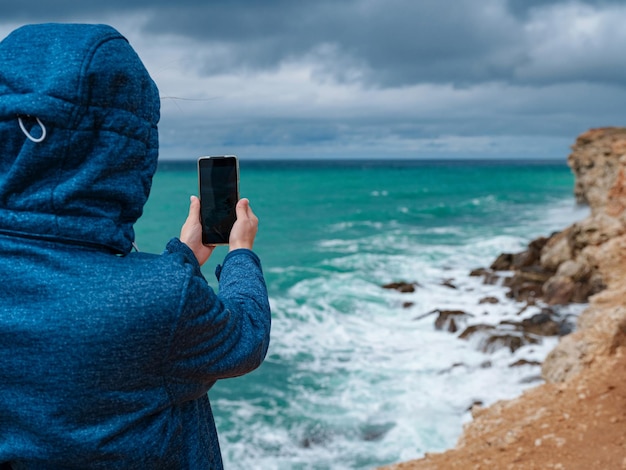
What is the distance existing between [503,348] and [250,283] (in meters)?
12.3

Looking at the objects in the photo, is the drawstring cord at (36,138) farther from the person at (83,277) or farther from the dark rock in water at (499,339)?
the dark rock in water at (499,339)

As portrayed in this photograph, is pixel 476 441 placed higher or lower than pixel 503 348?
higher

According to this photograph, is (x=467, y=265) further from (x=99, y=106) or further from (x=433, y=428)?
(x=99, y=106)

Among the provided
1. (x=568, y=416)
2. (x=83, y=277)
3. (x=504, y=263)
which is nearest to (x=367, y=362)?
(x=568, y=416)

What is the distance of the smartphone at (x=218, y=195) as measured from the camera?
6.95 ft

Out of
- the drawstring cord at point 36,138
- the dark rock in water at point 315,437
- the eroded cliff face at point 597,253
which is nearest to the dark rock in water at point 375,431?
the dark rock in water at point 315,437

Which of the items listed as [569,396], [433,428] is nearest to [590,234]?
[433,428]

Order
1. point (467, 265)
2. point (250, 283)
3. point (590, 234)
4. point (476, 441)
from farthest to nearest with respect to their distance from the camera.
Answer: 1. point (467, 265)
2. point (590, 234)
3. point (476, 441)
4. point (250, 283)

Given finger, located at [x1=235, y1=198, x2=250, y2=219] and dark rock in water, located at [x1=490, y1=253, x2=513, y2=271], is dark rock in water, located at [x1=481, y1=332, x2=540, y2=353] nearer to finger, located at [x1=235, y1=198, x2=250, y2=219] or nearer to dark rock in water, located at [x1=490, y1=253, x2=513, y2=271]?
dark rock in water, located at [x1=490, y1=253, x2=513, y2=271]

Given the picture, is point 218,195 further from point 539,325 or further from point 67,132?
point 539,325

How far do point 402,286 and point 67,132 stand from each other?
771 inches

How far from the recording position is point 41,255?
4.42 feet

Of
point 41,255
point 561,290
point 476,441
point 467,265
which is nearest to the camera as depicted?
point 41,255

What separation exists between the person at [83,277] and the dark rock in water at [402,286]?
18.9 m
